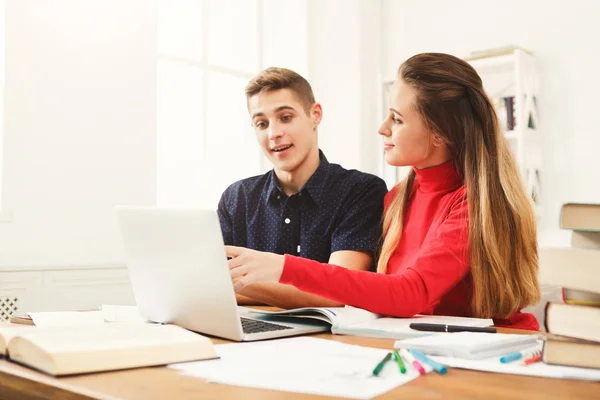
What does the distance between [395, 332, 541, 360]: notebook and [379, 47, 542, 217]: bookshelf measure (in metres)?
2.34

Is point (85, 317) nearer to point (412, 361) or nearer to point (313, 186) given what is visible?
point (412, 361)

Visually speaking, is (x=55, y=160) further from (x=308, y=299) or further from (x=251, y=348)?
(x=251, y=348)

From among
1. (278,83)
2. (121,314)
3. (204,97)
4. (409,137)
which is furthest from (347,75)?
(121,314)

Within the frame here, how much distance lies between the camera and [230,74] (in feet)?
11.6

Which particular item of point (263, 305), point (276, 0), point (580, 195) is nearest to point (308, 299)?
point (263, 305)

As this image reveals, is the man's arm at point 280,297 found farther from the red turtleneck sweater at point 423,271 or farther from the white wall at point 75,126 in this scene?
the white wall at point 75,126

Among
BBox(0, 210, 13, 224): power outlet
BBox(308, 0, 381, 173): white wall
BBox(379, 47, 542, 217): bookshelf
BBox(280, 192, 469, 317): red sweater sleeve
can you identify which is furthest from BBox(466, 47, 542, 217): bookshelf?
BBox(0, 210, 13, 224): power outlet

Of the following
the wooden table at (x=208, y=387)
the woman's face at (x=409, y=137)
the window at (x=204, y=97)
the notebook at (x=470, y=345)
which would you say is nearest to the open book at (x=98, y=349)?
the wooden table at (x=208, y=387)

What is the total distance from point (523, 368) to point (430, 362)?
10cm

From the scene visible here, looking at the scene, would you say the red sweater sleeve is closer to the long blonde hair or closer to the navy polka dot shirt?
the long blonde hair

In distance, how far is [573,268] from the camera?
657 millimetres

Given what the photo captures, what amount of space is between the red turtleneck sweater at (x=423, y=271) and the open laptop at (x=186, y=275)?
10 cm

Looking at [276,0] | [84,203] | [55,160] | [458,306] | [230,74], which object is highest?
[276,0]

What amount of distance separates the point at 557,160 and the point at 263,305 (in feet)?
7.49
